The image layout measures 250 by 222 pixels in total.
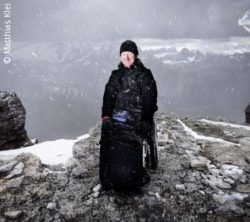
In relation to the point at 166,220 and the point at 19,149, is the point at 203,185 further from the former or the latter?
the point at 19,149

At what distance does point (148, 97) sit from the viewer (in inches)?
223

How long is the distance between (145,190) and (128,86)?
217 centimetres

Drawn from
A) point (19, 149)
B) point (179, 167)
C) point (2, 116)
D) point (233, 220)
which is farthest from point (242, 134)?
point (2, 116)

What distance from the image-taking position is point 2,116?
841cm

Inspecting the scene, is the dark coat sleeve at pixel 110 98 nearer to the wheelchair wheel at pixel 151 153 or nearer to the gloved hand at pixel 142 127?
the gloved hand at pixel 142 127

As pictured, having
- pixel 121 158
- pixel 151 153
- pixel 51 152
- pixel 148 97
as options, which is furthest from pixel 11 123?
pixel 148 97

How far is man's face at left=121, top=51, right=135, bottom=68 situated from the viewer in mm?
5762

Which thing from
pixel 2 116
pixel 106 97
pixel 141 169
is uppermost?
pixel 106 97

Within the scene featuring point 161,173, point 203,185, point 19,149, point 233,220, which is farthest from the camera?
point 19,149

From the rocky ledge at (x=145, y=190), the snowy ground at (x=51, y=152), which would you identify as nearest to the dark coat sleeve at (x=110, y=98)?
the rocky ledge at (x=145, y=190)

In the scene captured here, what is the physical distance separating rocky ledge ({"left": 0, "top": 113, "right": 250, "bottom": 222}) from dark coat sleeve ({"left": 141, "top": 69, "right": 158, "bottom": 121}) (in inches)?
57.2

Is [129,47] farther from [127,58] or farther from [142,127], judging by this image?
[142,127]

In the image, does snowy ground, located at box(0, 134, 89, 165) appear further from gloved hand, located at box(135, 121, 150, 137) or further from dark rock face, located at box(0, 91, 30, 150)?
gloved hand, located at box(135, 121, 150, 137)

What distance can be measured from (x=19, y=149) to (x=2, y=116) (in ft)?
3.98
